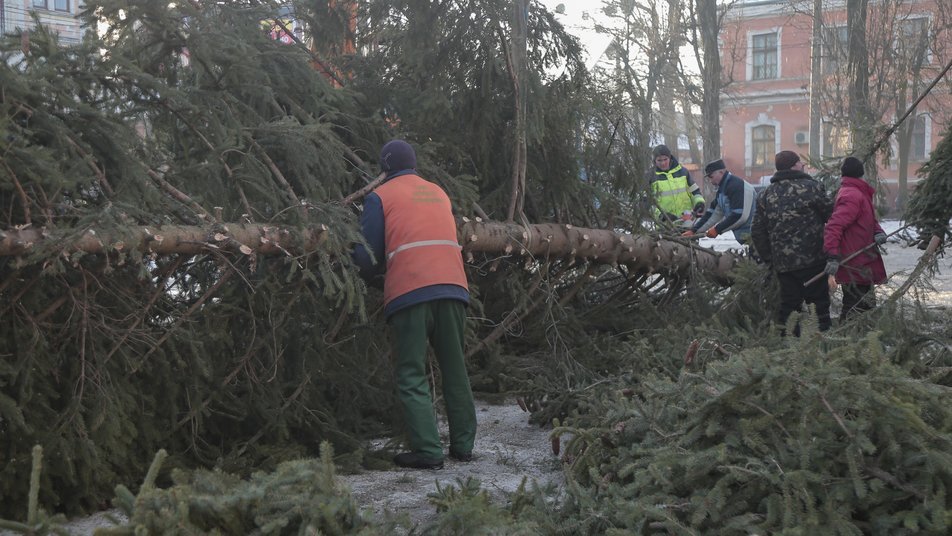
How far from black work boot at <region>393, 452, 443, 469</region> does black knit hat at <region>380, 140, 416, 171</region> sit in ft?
4.87

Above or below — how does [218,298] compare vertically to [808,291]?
above

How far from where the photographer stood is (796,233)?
7.45 meters

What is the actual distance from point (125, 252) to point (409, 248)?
4.95 ft

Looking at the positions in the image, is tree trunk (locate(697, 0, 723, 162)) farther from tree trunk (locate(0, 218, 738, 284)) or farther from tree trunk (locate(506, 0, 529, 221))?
tree trunk (locate(506, 0, 529, 221))

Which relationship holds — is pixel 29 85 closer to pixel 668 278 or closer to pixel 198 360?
pixel 198 360

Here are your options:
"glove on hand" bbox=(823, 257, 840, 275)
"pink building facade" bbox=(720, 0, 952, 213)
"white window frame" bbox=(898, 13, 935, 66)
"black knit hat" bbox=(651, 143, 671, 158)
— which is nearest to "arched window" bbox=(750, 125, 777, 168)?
"pink building facade" bbox=(720, 0, 952, 213)

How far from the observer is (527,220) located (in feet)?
23.2

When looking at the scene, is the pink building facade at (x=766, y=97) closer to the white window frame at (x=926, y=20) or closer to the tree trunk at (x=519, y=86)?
the white window frame at (x=926, y=20)

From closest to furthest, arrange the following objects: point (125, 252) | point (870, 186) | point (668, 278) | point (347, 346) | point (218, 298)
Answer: point (125, 252), point (218, 298), point (347, 346), point (870, 186), point (668, 278)

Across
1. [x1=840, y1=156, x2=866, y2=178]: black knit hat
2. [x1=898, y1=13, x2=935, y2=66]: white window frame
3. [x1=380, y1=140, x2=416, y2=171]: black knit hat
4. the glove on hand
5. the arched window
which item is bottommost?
the arched window

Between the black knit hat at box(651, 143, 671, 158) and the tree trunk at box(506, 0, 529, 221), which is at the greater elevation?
the tree trunk at box(506, 0, 529, 221)

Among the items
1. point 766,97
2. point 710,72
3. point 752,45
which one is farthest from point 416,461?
point 766,97

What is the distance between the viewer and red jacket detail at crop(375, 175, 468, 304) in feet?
17.6

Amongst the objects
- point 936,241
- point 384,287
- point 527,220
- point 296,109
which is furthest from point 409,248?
point 936,241
